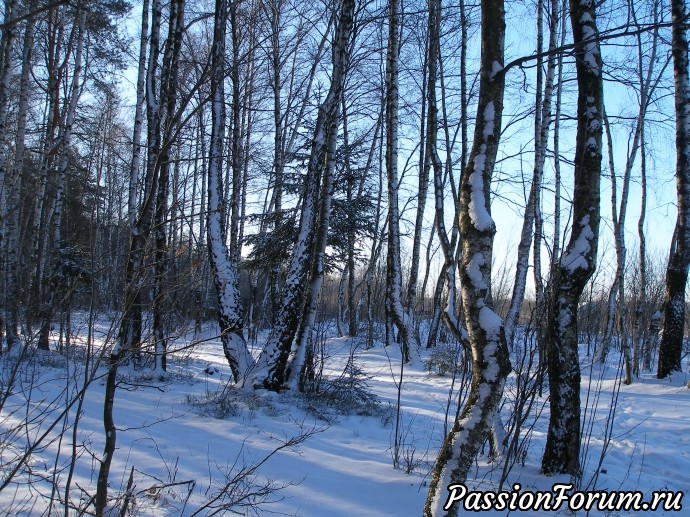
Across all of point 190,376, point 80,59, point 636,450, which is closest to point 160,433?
point 190,376

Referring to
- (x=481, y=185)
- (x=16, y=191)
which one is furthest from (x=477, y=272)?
(x=16, y=191)

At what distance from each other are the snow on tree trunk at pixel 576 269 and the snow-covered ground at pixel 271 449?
0.17 meters

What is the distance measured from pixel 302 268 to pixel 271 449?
2764mm

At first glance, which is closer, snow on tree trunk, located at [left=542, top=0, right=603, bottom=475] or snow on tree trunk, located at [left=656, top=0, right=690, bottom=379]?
snow on tree trunk, located at [left=542, top=0, right=603, bottom=475]

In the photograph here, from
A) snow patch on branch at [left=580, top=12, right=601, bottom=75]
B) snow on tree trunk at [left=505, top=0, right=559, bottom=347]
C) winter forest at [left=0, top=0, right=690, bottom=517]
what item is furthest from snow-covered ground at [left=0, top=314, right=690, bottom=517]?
snow on tree trunk at [left=505, top=0, right=559, bottom=347]

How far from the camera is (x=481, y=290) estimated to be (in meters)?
2.64

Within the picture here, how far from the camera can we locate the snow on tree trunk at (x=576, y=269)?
3594 millimetres

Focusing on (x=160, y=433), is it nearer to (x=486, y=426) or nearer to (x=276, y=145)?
(x=486, y=426)

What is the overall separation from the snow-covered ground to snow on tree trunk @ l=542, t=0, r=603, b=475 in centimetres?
17

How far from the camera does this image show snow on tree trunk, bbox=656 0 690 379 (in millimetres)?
8367

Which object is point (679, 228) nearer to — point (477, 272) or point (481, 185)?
point (481, 185)

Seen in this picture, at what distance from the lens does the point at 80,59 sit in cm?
959

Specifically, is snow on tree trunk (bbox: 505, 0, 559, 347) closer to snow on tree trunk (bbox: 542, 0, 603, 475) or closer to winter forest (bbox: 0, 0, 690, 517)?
winter forest (bbox: 0, 0, 690, 517)

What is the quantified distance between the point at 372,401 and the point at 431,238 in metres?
14.8
